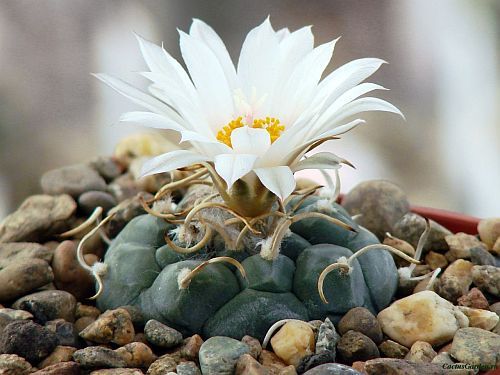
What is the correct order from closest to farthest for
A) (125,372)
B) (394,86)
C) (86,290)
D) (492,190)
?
(125,372)
(86,290)
(492,190)
(394,86)

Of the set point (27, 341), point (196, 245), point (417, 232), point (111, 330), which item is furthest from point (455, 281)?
point (27, 341)

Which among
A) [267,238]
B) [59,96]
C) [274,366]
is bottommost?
[274,366]


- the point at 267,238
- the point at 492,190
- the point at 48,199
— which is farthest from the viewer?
the point at 492,190

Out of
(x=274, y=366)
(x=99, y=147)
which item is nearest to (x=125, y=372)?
(x=274, y=366)

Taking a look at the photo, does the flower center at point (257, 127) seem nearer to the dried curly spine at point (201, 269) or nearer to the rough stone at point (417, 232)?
the dried curly spine at point (201, 269)

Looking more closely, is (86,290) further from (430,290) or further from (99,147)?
(99,147)

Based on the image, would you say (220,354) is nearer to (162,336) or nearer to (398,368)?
(162,336)

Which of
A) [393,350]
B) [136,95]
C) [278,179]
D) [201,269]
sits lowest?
[393,350]
